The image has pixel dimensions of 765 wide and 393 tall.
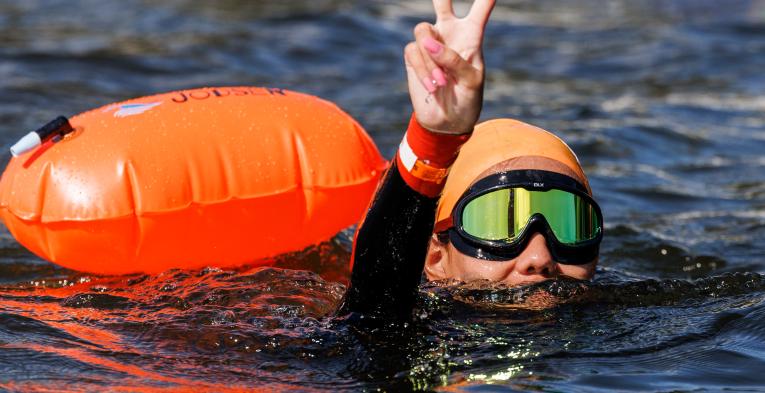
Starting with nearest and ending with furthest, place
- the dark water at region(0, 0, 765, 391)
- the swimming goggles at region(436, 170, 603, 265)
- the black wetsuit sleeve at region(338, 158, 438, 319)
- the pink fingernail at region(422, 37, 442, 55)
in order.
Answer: the pink fingernail at region(422, 37, 442, 55), the black wetsuit sleeve at region(338, 158, 438, 319), the dark water at region(0, 0, 765, 391), the swimming goggles at region(436, 170, 603, 265)

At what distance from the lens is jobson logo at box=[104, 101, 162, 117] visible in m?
5.18

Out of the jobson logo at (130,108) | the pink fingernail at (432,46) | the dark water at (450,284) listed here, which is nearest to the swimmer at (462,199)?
the pink fingernail at (432,46)

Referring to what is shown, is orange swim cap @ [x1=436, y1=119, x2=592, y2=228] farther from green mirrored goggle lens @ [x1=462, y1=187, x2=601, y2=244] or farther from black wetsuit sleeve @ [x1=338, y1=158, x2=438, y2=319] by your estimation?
black wetsuit sleeve @ [x1=338, y1=158, x2=438, y2=319]

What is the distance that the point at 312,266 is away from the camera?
5.64 m

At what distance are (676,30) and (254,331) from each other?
1081 centimetres

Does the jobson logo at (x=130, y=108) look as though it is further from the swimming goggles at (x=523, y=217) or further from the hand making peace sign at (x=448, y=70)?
the hand making peace sign at (x=448, y=70)

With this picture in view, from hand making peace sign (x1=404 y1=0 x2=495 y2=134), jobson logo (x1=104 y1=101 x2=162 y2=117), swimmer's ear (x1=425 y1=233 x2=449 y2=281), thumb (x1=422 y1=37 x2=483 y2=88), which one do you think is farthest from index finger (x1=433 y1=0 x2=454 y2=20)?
jobson logo (x1=104 y1=101 x2=162 y2=117)

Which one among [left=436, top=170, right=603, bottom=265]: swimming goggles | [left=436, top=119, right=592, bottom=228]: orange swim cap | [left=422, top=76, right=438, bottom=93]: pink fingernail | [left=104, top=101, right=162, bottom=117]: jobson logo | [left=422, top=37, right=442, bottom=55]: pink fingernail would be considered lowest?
[left=436, top=170, right=603, bottom=265]: swimming goggles

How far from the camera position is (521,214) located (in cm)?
453

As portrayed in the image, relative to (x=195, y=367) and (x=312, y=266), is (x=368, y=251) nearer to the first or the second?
(x=195, y=367)

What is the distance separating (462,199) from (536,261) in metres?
0.40

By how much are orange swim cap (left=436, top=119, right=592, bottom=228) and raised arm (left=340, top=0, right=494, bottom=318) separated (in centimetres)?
91

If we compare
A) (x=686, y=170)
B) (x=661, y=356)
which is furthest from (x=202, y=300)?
(x=686, y=170)

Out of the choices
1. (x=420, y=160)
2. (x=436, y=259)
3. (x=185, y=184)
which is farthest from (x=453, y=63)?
(x=185, y=184)
